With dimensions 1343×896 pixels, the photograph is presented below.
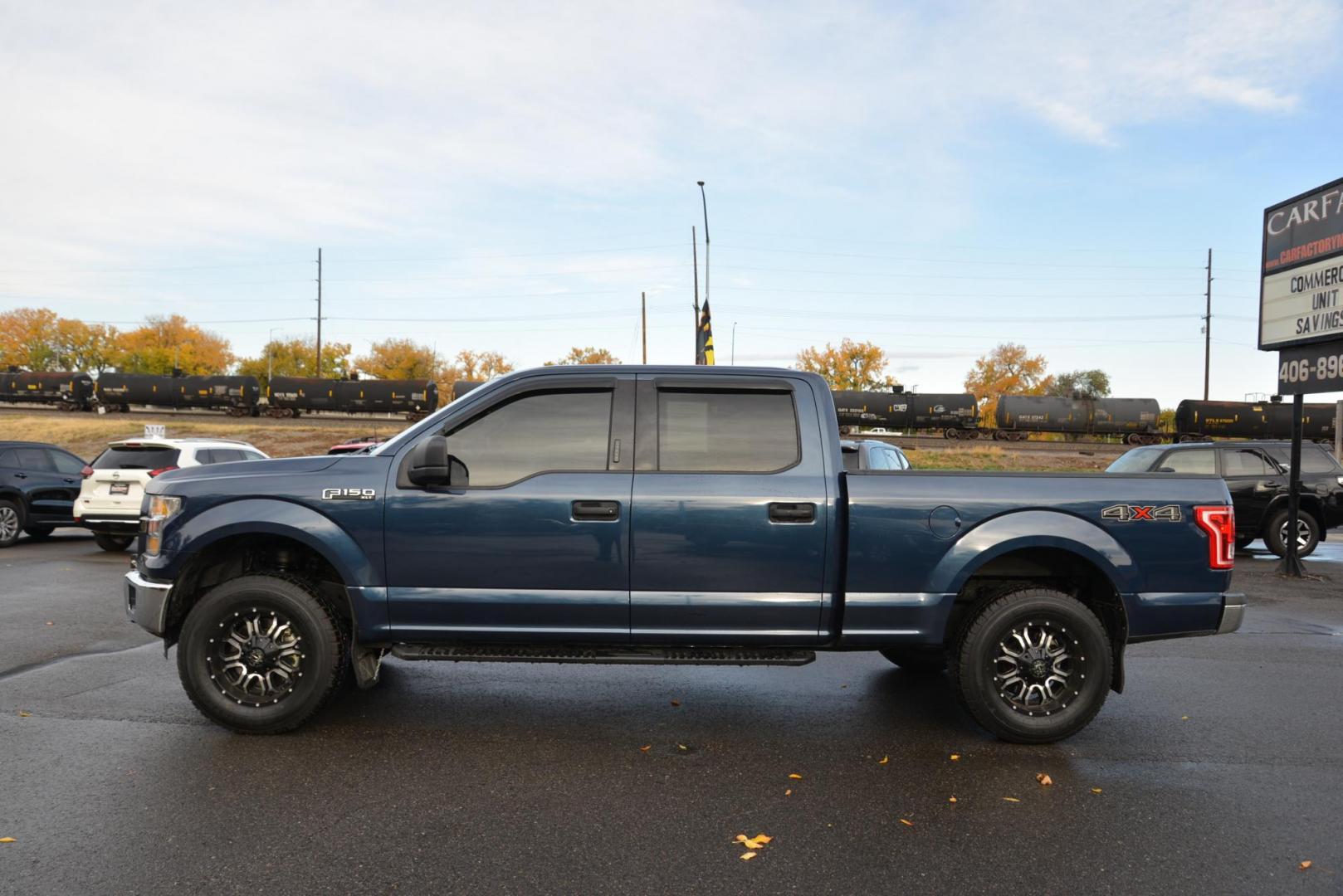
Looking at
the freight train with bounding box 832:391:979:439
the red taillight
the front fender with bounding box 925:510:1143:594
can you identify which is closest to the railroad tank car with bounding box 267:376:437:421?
the freight train with bounding box 832:391:979:439

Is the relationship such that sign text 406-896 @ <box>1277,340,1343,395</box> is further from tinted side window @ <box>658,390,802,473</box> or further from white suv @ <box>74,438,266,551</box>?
white suv @ <box>74,438,266,551</box>

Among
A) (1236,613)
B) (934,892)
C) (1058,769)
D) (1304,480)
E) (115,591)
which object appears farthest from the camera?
(1304,480)

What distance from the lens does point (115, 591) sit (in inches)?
368

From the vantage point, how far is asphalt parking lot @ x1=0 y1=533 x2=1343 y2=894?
330 centimetres

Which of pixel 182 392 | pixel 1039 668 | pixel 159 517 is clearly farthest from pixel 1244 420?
pixel 182 392

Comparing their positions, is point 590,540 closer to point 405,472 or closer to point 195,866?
point 405,472

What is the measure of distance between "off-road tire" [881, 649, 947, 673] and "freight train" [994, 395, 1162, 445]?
4295cm

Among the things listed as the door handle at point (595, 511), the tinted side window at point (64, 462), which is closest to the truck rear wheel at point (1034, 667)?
the door handle at point (595, 511)

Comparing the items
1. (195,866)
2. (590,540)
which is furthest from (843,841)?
(195,866)

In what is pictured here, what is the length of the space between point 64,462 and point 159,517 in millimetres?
11880

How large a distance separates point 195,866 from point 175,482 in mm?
2381

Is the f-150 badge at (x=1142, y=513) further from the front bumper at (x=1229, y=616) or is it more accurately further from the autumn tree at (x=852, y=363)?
the autumn tree at (x=852, y=363)

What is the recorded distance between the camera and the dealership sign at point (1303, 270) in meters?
11.8

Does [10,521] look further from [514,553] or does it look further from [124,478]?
[514,553]
